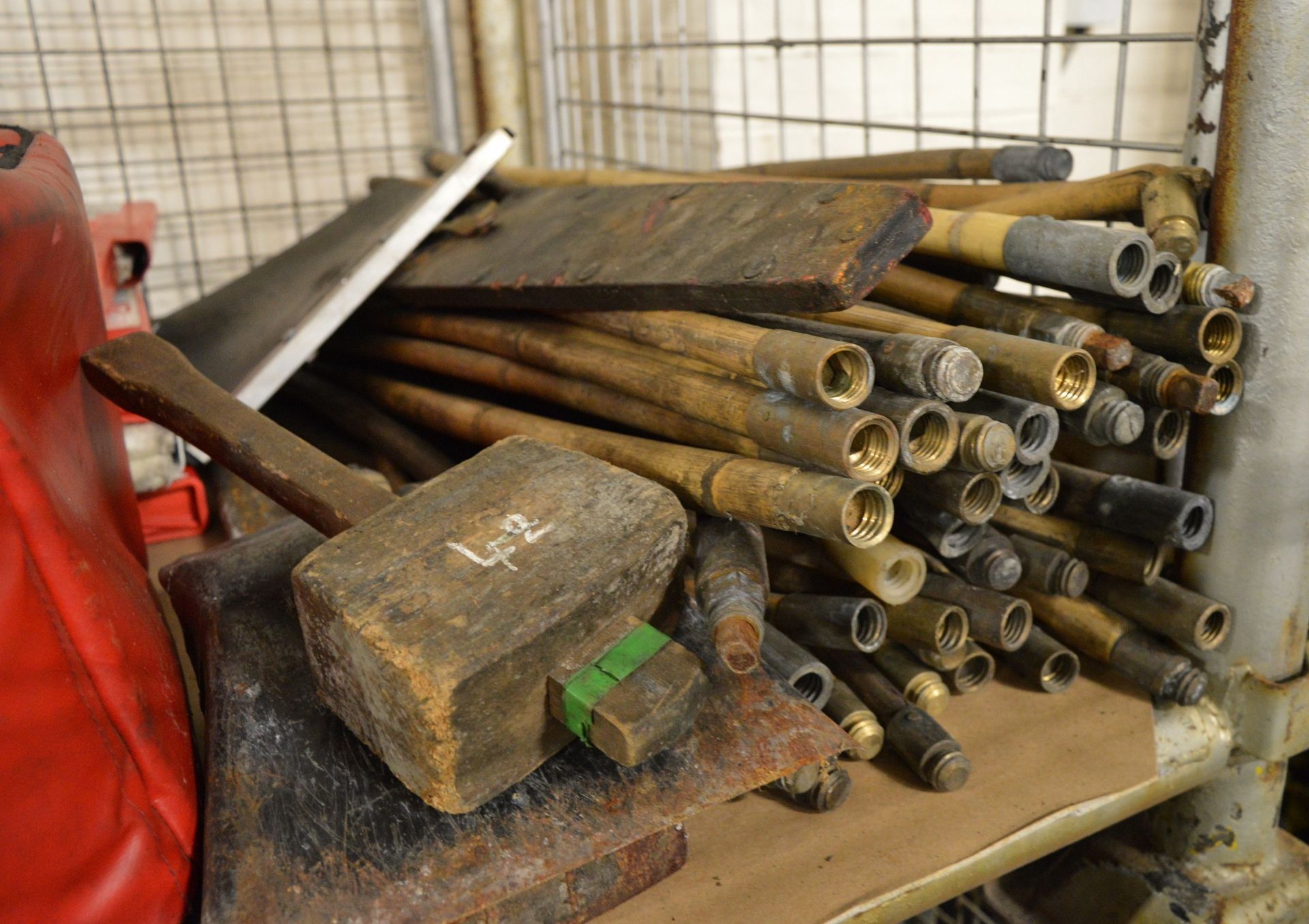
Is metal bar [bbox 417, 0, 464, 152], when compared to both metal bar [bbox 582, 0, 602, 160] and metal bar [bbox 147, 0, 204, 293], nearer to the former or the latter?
Result: metal bar [bbox 582, 0, 602, 160]

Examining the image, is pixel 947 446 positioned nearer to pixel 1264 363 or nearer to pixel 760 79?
pixel 1264 363

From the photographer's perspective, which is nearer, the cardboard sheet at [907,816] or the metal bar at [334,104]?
the cardboard sheet at [907,816]

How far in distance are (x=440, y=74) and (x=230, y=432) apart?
2.06 metres

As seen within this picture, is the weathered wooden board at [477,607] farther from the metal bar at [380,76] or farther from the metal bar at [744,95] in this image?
the metal bar at [380,76]

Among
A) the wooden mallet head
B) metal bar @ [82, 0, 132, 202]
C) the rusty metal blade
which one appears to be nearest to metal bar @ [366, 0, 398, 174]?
metal bar @ [82, 0, 132, 202]

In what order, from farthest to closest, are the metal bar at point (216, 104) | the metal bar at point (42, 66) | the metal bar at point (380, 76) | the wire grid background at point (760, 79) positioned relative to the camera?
the metal bar at point (380, 76), the metal bar at point (216, 104), the metal bar at point (42, 66), the wire grid background at point (760, 79)

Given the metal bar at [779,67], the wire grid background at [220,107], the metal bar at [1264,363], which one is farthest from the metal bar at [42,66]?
the metal bar at [1264,363]

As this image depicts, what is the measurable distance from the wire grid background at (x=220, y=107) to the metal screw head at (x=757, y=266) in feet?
6.83

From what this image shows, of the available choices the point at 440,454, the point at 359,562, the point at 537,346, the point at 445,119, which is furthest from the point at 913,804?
the point at 445,119

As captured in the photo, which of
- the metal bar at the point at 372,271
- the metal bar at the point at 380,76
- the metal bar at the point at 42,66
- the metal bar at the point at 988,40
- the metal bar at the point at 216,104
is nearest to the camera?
the metal bar at the point at 988,40

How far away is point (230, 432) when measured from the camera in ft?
3.51

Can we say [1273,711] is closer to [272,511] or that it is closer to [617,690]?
[617,690]

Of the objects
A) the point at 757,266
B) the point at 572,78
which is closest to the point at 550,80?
the point at 572,78

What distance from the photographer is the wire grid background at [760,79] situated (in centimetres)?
241
